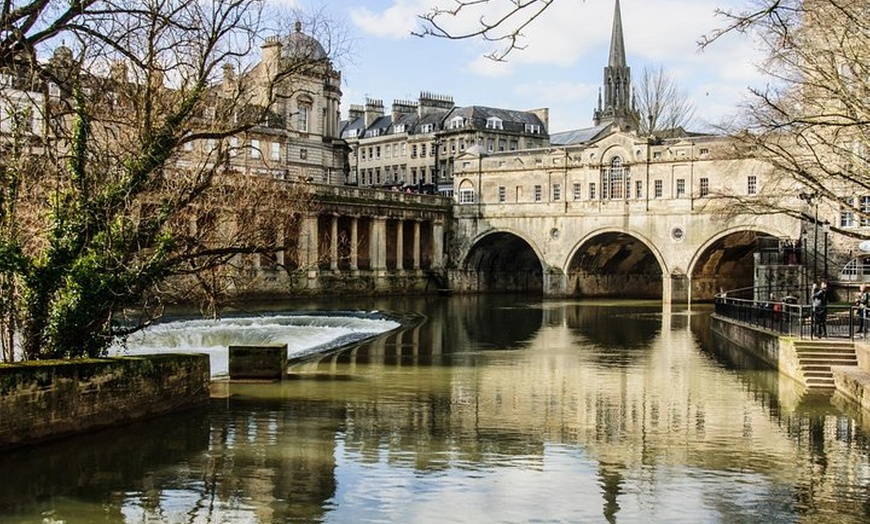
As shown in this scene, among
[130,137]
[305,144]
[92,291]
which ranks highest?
[305,144]

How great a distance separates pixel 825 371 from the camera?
21031 millimetres

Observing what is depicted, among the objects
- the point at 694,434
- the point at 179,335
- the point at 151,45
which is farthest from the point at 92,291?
the point at 179,335

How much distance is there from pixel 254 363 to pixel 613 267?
160 ft

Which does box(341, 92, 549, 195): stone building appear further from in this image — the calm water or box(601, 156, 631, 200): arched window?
the calm water

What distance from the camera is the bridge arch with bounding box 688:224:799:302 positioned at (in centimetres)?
5591

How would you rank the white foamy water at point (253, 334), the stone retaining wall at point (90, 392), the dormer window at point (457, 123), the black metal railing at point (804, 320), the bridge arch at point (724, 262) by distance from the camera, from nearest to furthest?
the stone retaining wall at point (90, 392) < the black metal railing at point (804, 320) < the white foamy water at point (253, 334) < the bridge arch at point (724, 262) < the dormer window at point (457, 123)

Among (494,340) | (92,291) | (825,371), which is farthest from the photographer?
(494,340)

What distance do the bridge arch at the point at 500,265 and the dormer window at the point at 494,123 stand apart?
1837cm

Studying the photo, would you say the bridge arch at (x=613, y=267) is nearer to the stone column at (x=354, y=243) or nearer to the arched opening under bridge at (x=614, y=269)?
the arched opening under bridge at (x=614, y=269)

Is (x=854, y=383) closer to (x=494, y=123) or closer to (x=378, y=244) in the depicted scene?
(x=378, y=244)

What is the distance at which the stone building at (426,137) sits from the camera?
87.4 m

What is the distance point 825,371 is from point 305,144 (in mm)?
55328

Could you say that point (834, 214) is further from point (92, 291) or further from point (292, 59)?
point (92, 291)

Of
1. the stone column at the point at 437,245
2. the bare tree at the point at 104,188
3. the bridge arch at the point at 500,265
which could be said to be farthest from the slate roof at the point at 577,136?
the bare tree at the point at 104,188
